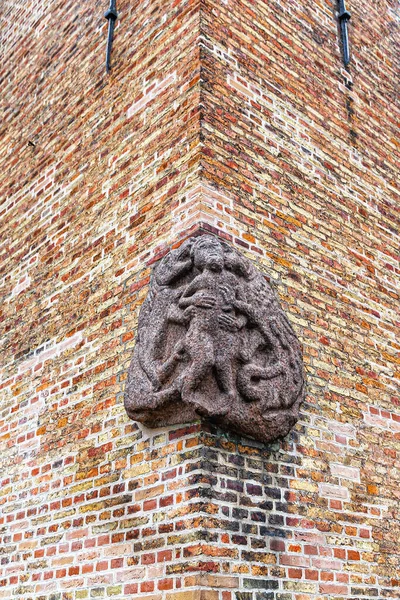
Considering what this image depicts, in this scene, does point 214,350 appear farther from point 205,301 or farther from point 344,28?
point 344,28

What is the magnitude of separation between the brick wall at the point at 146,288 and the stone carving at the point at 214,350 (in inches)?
5.8

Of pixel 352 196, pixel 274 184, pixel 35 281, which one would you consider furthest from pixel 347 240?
pixel 35 281

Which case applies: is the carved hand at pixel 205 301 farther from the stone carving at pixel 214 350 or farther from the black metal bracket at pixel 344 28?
the black metal bracket at pixel 344 28

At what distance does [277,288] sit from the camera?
385cm

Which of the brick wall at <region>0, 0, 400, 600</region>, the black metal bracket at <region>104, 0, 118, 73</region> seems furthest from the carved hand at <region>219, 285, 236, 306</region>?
the black metal bracket at <region>104, 0, 118, 73</region>

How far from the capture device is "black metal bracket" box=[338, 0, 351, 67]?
542cm

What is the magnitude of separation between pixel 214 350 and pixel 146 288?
825mm

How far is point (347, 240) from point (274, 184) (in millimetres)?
799

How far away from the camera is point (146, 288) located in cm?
378

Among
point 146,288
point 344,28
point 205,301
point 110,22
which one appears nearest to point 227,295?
point 205,301

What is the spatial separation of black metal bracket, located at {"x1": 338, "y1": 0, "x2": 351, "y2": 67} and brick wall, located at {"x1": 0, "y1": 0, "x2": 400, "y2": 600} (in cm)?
8

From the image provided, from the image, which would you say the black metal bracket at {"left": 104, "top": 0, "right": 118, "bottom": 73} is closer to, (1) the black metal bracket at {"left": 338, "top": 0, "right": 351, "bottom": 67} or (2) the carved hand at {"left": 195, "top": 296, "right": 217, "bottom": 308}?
(1) the black metal bracket at {"left": 338, "top": 0, "right": 351, "bottom": 67}

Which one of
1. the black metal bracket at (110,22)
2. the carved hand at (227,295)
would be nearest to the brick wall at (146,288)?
the black metal bracket at (110,22)

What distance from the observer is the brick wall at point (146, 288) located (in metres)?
3.15
